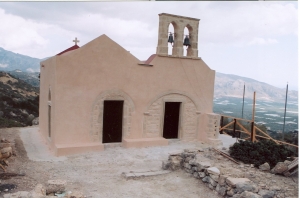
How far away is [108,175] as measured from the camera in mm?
8898

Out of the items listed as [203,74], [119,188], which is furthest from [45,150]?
[203,74]

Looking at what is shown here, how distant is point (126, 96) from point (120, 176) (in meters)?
4.12

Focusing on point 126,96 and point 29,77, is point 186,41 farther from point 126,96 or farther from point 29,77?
point 29,77

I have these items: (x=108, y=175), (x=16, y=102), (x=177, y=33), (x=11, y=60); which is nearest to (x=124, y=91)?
(x=177, y=33)

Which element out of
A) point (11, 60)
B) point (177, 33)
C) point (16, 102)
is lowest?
point (16, 102)

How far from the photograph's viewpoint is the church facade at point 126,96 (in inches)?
432

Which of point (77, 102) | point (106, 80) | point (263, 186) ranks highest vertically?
point (106, 80)

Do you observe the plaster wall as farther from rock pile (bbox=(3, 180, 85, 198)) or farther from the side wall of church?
rock pile (bbox=(3, 180, 85, 198))

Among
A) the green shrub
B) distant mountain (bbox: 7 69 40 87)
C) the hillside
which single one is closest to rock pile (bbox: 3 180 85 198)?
the green shrub

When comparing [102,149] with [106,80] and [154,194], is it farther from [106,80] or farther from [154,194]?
[154,194]

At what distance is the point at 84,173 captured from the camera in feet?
29.4

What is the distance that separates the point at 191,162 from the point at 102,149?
4.12 metres

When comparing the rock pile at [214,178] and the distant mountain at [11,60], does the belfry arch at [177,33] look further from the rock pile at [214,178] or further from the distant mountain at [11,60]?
the distant mountain at [11,60]

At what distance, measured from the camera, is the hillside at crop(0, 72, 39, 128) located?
82.4ft
